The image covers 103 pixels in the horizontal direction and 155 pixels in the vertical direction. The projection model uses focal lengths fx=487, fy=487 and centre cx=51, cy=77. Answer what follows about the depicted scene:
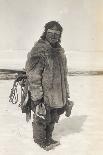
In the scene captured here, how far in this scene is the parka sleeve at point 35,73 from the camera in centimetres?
609

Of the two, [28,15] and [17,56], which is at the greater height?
[28,15]

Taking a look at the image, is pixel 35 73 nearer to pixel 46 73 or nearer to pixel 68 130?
pixel 46 73

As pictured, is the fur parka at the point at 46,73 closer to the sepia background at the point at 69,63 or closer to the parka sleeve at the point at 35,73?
the parka sleeve at the point at 35,73

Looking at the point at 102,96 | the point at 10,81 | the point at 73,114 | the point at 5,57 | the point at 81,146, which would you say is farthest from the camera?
the point at 5,57

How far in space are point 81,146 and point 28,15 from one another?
775cm

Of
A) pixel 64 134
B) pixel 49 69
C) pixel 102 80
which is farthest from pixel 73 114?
pixel 102 80

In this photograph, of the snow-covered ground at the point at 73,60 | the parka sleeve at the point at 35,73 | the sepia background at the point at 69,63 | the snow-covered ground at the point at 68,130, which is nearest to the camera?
the parka sleeve at the point at 35,73

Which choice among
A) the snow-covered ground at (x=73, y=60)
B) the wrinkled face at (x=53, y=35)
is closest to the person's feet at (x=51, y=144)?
the wrinkled face at (x=53, y=35)

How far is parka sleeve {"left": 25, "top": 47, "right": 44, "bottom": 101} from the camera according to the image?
20.0ft

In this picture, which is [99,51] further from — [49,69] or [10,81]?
[49,69]

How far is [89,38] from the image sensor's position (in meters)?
13.7

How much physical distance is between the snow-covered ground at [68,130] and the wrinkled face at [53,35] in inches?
57.4

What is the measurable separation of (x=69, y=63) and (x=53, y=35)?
18.9ft

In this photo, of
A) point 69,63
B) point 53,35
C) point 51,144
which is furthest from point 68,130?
point 69,63
